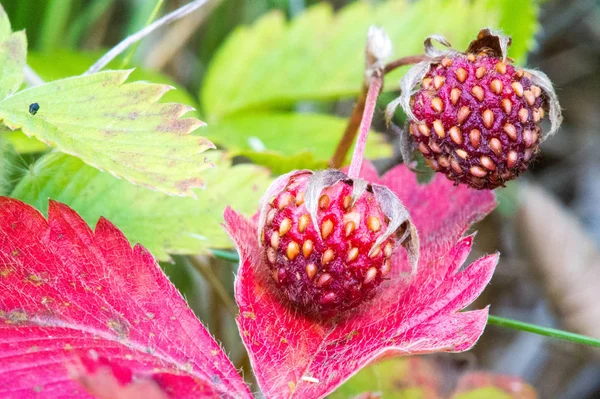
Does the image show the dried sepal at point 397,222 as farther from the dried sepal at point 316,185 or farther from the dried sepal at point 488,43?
the dried sepal at point 488,43

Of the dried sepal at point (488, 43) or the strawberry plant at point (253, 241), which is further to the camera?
the dried sepal at point (488, 43)

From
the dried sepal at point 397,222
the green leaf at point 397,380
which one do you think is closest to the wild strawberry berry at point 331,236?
the dried sepal at point 397,222

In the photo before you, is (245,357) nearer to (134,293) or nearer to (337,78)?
(134,293)

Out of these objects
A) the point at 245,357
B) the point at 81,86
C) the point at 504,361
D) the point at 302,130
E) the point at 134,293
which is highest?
the point at 81,86

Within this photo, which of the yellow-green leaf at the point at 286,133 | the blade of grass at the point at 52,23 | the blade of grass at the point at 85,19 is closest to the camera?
the yellow-green leaf at the point at 286,133

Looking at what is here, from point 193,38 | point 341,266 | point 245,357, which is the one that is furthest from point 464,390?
point 193,38

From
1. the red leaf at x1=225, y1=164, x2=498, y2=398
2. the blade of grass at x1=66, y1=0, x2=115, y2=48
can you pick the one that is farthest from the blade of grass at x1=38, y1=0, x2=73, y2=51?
the red leaf at x1=225, y1=164, x2=498, y2=398

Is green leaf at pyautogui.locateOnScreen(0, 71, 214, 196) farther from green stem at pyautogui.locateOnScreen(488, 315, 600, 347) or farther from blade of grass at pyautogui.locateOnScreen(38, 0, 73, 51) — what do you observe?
blade of grass at pyautogui.locateOnScreen(38, 0, 73, 51)
